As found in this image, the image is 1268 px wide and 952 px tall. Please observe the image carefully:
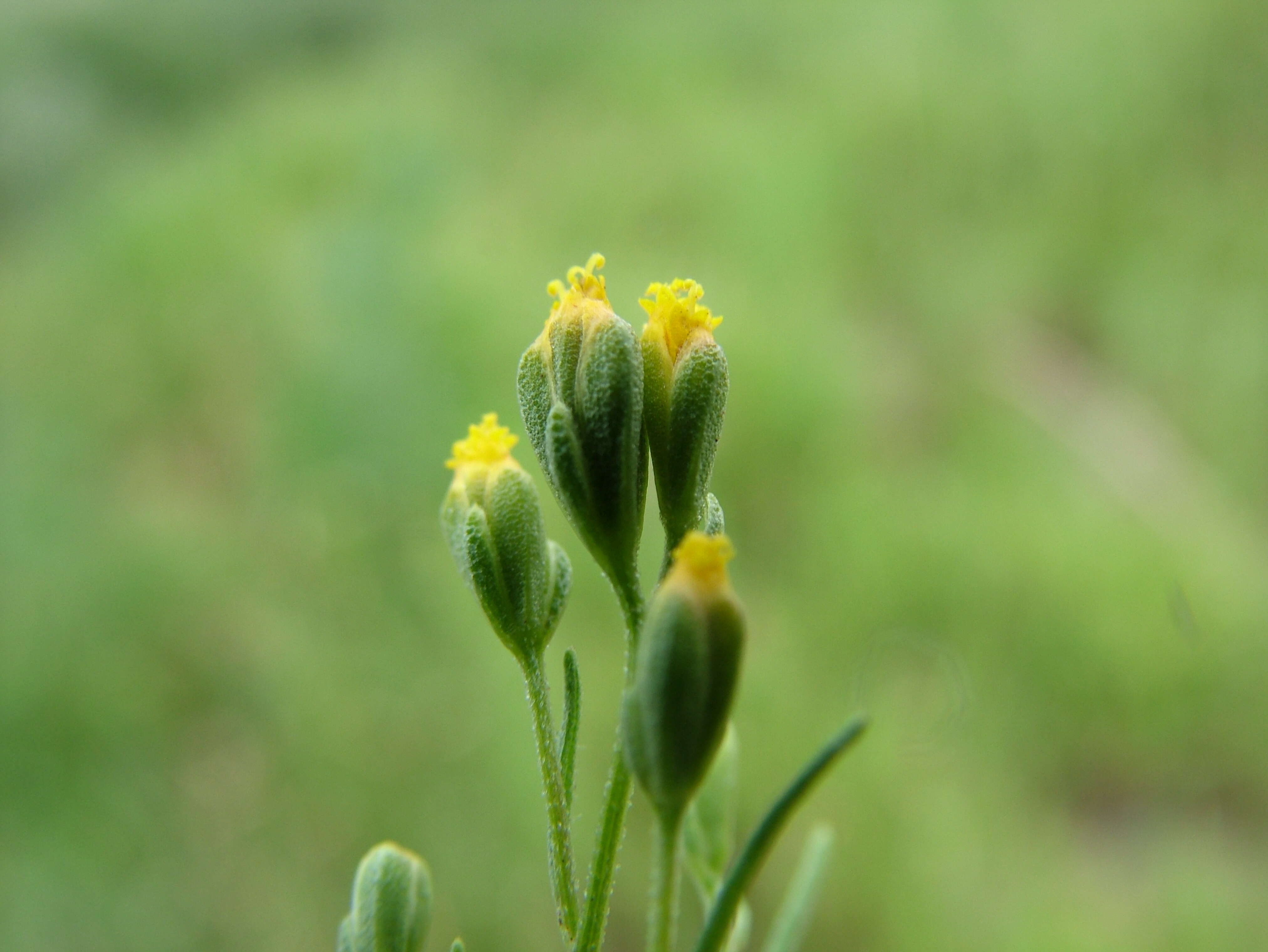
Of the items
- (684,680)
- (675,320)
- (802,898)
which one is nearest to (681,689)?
(684,680)

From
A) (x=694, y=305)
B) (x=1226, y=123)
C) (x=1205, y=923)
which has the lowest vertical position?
(x=1205, y=923)

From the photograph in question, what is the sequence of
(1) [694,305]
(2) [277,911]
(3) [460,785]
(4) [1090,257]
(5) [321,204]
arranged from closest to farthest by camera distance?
1. (1) [694,305]
2. (2) [277,911]
3. (3) [460,785]
4. (5) [321,204]
5. (4) [1090,257]

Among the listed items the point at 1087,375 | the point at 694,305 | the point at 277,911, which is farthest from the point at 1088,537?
the point at 694,305

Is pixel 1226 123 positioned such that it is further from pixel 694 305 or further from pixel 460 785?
pixel 694 305

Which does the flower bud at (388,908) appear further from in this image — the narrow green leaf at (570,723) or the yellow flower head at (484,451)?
the yellow flower head at (484,451)

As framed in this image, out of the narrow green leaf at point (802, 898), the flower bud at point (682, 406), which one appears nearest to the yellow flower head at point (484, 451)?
the flower bud at point (682, 406)

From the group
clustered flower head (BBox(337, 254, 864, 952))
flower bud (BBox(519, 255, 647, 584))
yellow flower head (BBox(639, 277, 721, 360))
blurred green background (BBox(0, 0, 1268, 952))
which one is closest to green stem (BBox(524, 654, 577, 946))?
clustered flower head (BBox(337, 254, 864, 952))
